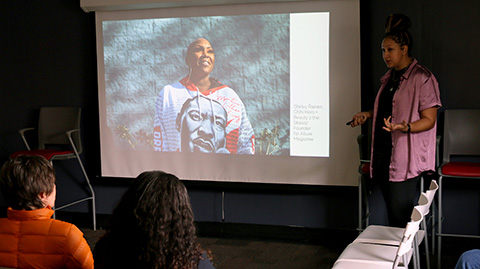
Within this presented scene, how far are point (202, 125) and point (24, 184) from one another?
8.80 feet

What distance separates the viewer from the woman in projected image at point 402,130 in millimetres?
3230

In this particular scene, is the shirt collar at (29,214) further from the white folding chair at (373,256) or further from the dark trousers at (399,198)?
the dark trousers at (399,198)

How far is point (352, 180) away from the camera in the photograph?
411 cm

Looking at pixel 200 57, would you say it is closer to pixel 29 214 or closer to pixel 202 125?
pixel 202 125

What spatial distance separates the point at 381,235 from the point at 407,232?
0.86 meters

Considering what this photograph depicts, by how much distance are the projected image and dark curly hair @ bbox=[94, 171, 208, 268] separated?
9.53ft

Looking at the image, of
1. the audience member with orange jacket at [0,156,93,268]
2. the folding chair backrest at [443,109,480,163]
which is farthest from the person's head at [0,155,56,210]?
the folding chair backrest at [443,109,480,163]

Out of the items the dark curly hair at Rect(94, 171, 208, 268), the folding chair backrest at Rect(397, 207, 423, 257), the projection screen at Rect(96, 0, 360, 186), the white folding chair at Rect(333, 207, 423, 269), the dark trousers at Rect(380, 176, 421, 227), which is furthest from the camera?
the projection screen at Rect(96, 0, 360, 186)

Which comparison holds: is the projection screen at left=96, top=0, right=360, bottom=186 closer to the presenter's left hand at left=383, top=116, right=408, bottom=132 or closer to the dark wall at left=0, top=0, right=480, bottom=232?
the dark wall at left=0, top=0, right=480, bottom=232

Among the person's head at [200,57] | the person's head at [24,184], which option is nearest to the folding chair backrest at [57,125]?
the person's head at [200,57]

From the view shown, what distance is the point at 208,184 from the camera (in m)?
4.51

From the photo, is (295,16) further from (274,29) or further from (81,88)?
(81,88)

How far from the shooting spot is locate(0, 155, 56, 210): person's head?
6.05ft

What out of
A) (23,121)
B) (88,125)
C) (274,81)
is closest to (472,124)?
(274,81)
